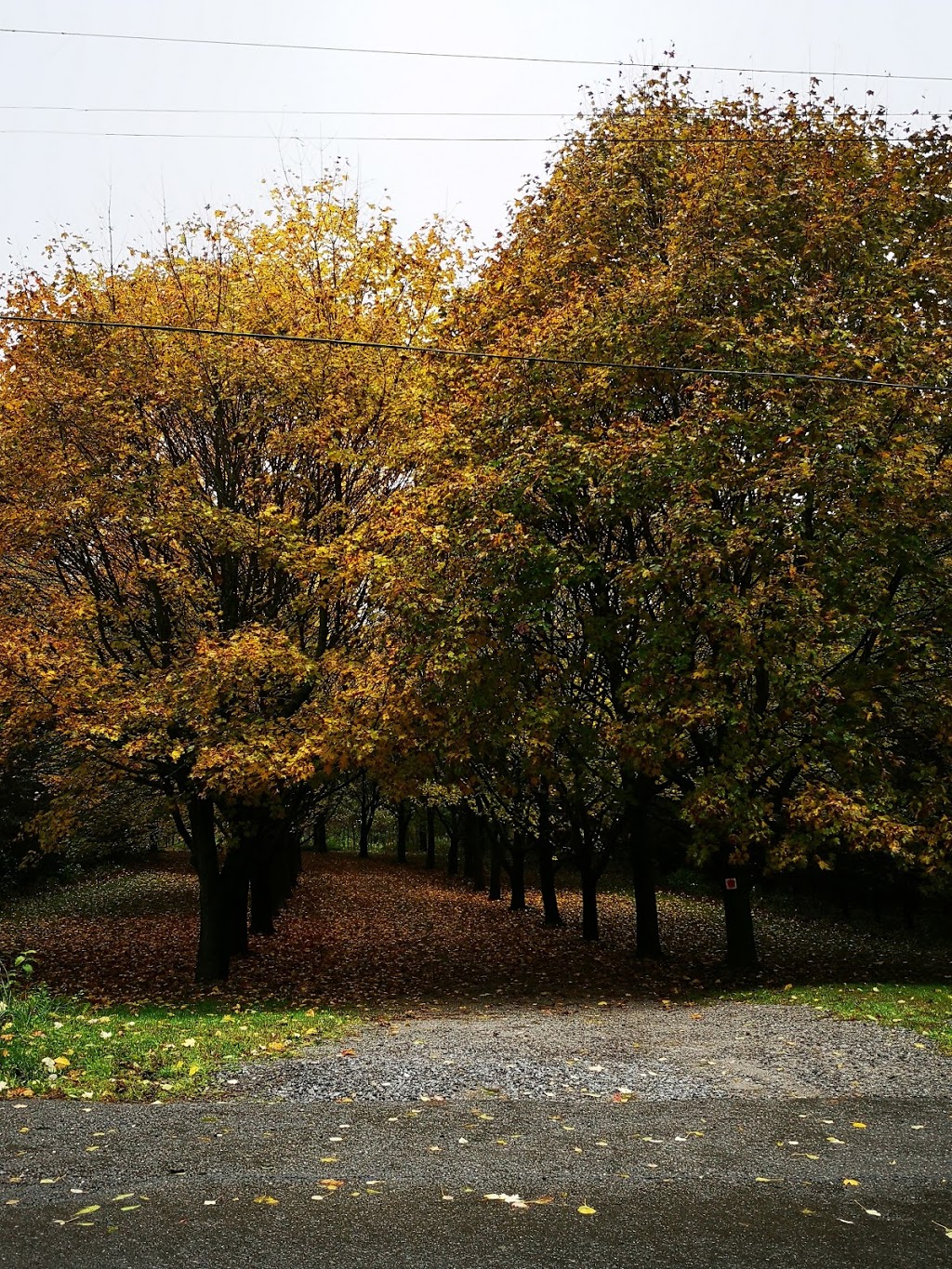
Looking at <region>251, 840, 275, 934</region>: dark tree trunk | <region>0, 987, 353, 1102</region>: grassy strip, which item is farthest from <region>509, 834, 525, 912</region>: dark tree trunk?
<region>0, 987, 353, 1102</region>: grassy strip

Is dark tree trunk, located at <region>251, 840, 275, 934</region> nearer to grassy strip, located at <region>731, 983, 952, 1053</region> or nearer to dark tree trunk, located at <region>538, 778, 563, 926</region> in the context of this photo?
dark tree trunk, located at <region>538, 778, 563, 926</region>

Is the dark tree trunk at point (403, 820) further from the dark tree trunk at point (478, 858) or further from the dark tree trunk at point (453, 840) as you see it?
the dark tree trunk at point (478, 858)

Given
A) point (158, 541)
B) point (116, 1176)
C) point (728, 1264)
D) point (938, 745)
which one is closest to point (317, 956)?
point (158, 541)

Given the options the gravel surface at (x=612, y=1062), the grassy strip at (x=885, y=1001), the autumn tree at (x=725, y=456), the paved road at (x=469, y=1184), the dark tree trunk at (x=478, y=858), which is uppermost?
the autumn tree at (x=725, y=456)

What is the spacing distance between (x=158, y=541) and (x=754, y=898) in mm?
24992

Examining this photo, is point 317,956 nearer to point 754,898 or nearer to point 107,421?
point 107,421

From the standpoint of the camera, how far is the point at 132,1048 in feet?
30.1

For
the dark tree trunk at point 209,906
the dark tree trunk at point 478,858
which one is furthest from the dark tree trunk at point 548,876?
the dark tree trunk at point 478,858

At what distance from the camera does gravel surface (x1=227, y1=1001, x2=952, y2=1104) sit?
8.27 metres

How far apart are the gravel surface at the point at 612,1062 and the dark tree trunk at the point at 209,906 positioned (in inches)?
201

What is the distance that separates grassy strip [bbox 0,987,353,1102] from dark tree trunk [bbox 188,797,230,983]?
3947 mm

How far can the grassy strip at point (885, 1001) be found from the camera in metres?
11.3

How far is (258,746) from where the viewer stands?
44.1 feet

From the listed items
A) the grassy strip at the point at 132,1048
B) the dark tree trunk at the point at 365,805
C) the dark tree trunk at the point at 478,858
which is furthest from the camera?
the dark tree trunk at the point at 365,805
